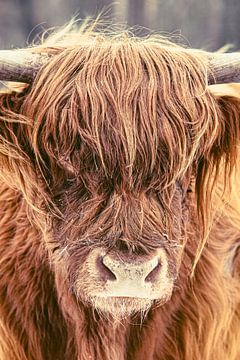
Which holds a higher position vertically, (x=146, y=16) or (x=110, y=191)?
(x=146, y=16)

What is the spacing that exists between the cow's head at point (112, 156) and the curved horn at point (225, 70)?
3 centimetres

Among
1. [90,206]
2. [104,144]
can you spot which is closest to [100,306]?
[90,206]

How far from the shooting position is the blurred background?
19.4ft

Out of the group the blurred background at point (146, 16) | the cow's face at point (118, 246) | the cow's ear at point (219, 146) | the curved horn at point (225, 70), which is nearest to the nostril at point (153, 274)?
the cow's face at point (118, 246)

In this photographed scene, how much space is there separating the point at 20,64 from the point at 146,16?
407 cm

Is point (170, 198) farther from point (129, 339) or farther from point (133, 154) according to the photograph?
point (129, 339)

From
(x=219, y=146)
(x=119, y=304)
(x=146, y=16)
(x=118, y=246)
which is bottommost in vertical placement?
(x=119, y=304)

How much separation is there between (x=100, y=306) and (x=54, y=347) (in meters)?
0.32

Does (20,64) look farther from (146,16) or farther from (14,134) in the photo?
(146,16)

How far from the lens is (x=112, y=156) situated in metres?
1.93

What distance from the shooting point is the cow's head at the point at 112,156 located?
6.26 ft

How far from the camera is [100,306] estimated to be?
1973 millimetres

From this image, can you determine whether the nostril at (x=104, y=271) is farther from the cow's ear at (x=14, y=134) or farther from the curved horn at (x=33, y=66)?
the curved horn at (x=33, y=66)

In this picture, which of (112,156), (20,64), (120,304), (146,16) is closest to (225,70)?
(112,156)
